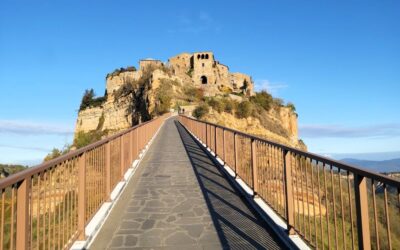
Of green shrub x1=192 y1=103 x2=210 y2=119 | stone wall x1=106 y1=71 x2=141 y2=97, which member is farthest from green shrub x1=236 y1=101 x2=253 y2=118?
stone wall x1=106 y1=71 x2=141 y2=97

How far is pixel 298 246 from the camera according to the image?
457cm

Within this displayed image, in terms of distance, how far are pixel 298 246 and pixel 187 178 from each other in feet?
18.4

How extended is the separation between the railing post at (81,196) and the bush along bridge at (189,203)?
1 centimetres

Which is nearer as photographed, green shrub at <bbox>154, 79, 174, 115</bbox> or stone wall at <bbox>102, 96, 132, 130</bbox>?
green shrub at <bbox>154, 79, 174, 115</bbox>

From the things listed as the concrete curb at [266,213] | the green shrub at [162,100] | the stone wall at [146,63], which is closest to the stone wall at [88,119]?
the stone wall at [146,63]

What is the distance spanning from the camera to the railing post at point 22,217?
9.77 feet

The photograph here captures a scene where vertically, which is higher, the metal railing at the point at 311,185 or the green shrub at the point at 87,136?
the green shrub at the point at 87,136

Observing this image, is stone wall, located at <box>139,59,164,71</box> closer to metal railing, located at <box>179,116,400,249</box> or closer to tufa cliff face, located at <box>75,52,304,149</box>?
tufa cliff face, located at <box>75,52,304,149</box>

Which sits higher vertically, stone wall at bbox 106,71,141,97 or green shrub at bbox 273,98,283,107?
stone wall at bbox 106,71,141,97

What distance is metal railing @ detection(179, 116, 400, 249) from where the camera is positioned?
314 centimetres

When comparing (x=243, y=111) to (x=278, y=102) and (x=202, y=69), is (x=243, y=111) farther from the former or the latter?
(x=202, y=69)

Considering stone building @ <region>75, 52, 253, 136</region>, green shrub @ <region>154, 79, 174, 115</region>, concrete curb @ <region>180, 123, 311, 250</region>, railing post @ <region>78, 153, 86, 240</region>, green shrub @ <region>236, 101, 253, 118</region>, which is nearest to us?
concrete curb @ <region>180, 123, 311, 250</region>

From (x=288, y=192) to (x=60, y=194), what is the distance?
337cm

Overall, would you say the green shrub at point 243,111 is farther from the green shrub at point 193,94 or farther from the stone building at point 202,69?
the stone building at point 202,69
